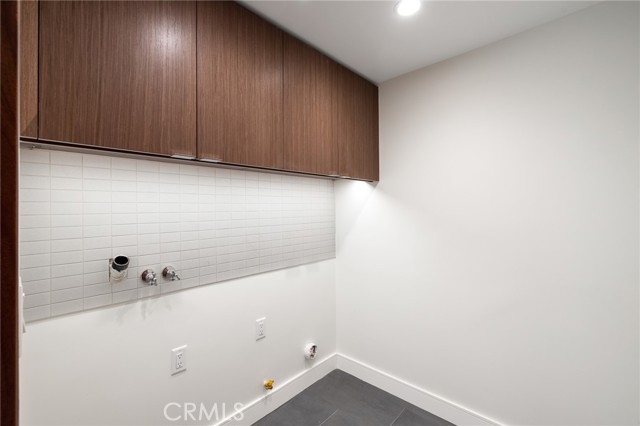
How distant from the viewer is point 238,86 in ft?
4.40

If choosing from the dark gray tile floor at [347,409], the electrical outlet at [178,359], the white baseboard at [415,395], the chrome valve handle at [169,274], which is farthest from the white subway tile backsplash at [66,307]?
the white baseboard at [415,395]

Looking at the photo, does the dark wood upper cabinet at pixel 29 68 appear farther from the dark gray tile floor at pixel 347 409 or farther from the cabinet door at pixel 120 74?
the dark gray tile floor at pixel 347 409

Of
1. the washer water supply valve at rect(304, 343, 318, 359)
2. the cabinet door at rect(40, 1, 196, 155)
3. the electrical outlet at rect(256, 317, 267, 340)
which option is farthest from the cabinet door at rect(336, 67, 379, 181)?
the washer water supply valve at rect(304, 343, 318, 359)

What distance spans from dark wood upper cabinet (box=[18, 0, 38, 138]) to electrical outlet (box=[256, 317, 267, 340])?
1.38 meters

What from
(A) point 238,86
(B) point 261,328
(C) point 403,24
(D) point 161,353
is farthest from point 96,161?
(C) point 403,24

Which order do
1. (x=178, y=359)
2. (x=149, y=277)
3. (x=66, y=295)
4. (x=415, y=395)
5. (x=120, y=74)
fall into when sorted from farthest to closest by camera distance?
(x=415, y=395) < (x=178, y=359) < (x=149, y=277) < (x=66, y=295) < (x=120, y=74)

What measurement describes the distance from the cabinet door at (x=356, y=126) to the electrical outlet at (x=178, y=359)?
1.32 m

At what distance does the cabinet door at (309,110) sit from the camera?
5.11 feet

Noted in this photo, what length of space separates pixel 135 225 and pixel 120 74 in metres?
0.64

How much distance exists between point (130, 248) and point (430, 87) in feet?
6.42

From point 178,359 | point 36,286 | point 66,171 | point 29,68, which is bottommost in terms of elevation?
point 178,359

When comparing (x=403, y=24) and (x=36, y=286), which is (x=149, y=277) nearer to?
(x=36, y=286)

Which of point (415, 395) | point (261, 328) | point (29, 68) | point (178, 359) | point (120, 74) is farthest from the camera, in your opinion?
point (415, 395)

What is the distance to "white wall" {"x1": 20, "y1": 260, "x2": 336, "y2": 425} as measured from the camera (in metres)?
1.10
